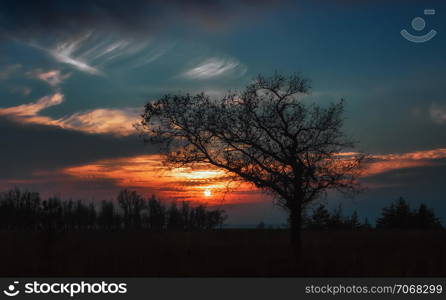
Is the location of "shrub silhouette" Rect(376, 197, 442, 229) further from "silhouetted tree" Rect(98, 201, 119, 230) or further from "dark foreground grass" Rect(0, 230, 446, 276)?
"silhouetted tree" Rect(98, 201, 119, 230)

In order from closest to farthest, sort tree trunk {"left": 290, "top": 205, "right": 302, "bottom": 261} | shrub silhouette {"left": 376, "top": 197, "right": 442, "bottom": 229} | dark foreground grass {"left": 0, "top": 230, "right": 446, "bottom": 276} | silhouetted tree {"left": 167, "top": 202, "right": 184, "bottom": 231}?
dark foreground grass {"left": 0, "top": 230, "right": 446, "bottom": 276} < tree trunk {"left": 290, "top": 205, "right": 302, "bottom": 261} < shrub silhouette {"left": 376, "top": 197, "right": 442, "bottom": 229} < silhouetted tree {"left": 167, "top": 202, "right": 184, "bottom": 231}

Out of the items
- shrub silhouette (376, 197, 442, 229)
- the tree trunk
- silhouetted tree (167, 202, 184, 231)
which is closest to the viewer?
the tree trunk

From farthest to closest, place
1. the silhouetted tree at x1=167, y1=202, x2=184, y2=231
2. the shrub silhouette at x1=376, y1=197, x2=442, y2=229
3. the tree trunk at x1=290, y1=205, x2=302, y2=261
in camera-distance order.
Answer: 1. the silhouetted tree at x1=167, y1=202, x2=184, y2=231
2. the shrub silhouette at x1=376, y1=197, x2=442, y2=229
3. the tree trunk at x1=290, y1=205, x2=302, y2=261

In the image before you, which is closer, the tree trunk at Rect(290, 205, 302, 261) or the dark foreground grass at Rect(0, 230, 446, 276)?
the dark foreground grass at Rect(0, 230, 446, 276)

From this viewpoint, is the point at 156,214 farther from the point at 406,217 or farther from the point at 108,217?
the point at 406,217

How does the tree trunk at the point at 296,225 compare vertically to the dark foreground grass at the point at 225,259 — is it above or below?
above

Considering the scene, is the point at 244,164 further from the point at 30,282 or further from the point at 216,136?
the point at 30,282

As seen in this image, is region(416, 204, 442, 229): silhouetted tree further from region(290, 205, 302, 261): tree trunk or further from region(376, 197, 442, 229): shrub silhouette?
region(290, 205, 302, 261): tree trunk

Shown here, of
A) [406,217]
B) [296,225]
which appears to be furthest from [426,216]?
[296,225]

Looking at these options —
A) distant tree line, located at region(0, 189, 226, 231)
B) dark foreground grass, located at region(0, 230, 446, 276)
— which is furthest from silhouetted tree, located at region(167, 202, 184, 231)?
dark foreground grass, located at region(0, 230, 446, 276)

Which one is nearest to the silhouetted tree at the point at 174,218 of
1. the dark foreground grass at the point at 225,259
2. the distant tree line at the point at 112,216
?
the distant tree line at the point at 112,216

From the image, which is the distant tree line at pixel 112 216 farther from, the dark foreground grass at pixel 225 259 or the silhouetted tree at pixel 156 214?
the dark foreground grass at pixel 225 259

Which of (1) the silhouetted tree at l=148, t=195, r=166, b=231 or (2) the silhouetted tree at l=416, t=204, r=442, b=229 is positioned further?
(1) the silhouetted tree at l=148, t=195, r=166, b=231

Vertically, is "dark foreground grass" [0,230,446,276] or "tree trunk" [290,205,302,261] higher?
"tree trunk" [290,205,302,261]
